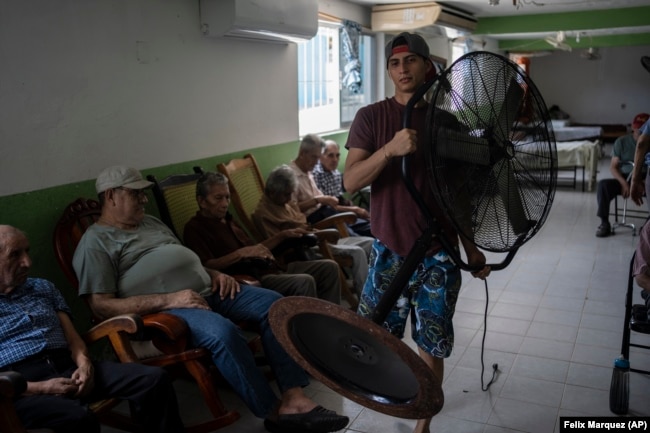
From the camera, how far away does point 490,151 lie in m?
1.79

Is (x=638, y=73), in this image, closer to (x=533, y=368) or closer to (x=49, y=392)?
(x=533, y=368)

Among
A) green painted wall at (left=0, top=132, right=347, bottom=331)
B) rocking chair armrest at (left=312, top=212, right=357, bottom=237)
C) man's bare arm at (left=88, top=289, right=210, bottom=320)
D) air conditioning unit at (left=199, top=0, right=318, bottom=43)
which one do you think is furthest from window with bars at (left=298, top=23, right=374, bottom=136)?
man's bare arm at (left=88, top=289, right=210, bottom=320)

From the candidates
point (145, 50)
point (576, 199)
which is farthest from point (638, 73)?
point (145, 50)

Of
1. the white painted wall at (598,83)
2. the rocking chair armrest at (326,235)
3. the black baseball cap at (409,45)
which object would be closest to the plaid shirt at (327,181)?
the rocking chair armrest at (326,235)

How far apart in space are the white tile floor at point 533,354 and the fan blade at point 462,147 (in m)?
1.24

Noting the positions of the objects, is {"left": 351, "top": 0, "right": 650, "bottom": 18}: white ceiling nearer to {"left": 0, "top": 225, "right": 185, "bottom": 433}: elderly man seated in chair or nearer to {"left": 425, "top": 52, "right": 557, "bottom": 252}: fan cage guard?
{"left": 425, "top": 52, "right": 557, "bottom": 252}: fan cage guard

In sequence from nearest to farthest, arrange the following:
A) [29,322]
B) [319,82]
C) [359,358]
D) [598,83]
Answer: [359,358] → [29,322] → [319,82] → [598,83]

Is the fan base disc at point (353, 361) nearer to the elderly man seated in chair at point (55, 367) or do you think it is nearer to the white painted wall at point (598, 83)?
the elderly man seated in chair at point (55, 367)

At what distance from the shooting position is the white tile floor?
256 cm

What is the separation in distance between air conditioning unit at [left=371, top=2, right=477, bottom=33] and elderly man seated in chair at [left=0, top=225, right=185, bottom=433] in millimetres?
4779

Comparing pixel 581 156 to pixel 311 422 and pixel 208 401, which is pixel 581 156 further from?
pixel 208 401

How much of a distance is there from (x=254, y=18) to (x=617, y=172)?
3.97 m

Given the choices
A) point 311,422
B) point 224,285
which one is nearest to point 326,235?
point 224,285

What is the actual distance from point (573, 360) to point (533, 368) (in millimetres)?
248
